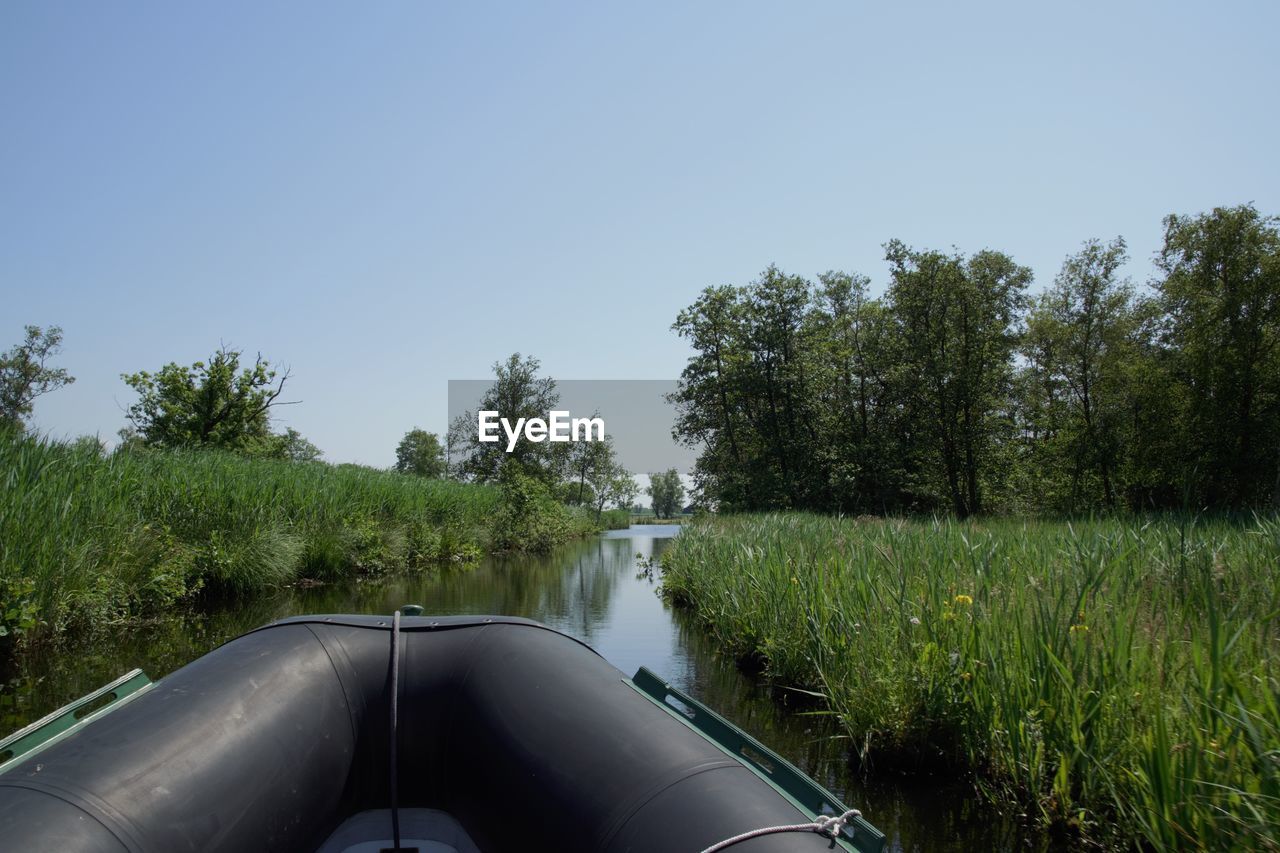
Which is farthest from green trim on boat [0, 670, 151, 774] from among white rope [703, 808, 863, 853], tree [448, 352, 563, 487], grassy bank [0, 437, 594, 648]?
tree [448, 352, 563, 487]

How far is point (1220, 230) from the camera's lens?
55.9 ft

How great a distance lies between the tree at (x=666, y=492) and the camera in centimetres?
9888

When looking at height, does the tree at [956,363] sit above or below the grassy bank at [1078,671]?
above

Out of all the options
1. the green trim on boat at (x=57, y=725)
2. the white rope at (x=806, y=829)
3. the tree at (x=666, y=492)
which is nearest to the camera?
the white rope at (x=806, y=829)

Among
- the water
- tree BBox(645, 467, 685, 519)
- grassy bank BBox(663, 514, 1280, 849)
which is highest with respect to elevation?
tree BBox(645, 467, 685, 519)

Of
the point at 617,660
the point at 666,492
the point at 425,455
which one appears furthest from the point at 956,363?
the point at 666,492

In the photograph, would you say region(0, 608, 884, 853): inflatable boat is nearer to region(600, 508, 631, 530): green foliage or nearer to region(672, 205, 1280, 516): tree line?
region(672, 205, 1280, 516): tree line

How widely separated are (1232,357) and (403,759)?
64.4ft

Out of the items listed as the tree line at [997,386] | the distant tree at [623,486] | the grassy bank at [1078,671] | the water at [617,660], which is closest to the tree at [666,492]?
the distant tree at [623,486]

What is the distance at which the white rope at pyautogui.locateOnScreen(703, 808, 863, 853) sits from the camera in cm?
157

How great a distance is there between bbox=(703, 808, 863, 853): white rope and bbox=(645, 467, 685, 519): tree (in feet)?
313

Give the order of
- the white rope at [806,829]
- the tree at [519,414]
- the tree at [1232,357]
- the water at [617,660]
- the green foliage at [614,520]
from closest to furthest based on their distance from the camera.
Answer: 1. the white rope at [806,829]
2. the water at [617,660]
3. the tree at [1232,357]
4. the tree at [519,414]
5. the green foliage at [614,520]

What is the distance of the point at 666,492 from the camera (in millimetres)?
100062

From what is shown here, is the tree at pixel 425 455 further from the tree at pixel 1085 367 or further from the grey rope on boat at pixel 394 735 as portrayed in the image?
the grey rope on boat at pixel 394 735
